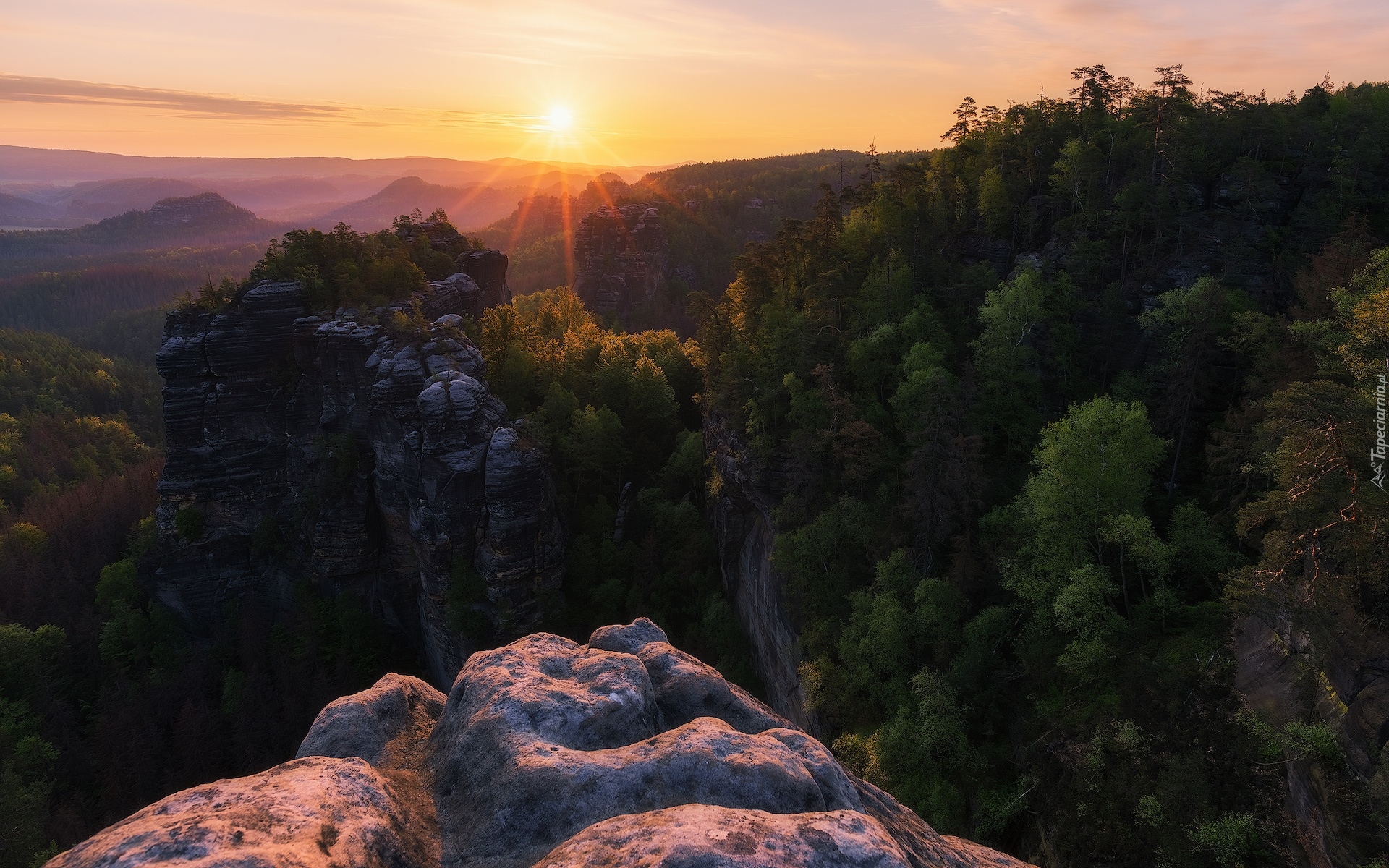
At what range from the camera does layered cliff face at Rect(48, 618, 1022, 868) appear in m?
7.32

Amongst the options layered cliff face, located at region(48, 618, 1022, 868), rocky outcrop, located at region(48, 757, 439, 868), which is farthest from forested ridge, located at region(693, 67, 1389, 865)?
rocky outcrop, located at region(48, 757, 439, 868)

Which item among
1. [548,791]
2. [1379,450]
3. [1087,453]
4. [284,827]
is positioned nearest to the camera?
[284,827]

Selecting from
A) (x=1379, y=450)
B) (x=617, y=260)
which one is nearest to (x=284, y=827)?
(x=1379, y=450)

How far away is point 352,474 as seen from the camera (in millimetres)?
57469

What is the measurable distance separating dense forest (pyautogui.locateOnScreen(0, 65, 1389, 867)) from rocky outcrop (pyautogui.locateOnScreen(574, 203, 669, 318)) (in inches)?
2086

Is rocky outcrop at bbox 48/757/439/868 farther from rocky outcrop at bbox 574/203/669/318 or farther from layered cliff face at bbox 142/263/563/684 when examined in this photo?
rocky outcrop at bbox 574/203/669/318

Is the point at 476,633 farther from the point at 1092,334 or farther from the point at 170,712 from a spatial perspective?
the point at 1092,334

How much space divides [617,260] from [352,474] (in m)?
88.4

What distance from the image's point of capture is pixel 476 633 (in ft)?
167

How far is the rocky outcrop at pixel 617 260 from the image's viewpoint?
13512 centimetres

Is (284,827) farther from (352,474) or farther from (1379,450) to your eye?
(352,474)

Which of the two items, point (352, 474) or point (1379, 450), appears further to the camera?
point (352, 474)

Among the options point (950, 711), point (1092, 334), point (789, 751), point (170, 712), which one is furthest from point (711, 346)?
point (170, 712)

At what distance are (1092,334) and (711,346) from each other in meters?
28.8
